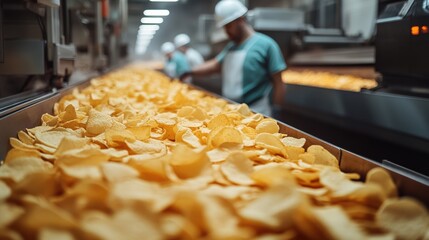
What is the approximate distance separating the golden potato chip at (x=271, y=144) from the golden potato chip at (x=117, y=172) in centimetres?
50

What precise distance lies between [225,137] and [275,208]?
516 millimetres

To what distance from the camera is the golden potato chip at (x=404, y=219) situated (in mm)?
783

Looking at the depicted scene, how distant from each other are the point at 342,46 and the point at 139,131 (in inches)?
194

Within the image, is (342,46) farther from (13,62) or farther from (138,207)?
(138,207)

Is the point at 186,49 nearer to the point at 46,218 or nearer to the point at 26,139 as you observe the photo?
the point at 26,139

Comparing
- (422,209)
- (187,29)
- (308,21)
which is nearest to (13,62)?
(422,209)

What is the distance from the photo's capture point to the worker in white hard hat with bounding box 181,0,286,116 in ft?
10.8

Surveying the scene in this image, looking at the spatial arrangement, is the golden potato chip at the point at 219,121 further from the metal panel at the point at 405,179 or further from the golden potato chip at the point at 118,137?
the metal panel at the point at 405,179

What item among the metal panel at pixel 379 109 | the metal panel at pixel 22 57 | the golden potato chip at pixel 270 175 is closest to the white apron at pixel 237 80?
the metal panel at pixel 379 109

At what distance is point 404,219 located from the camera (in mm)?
795

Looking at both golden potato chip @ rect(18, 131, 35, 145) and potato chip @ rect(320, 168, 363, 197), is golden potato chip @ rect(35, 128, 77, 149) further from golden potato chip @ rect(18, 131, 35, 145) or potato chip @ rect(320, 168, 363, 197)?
potato chip @ rect(320, 168, 363, 197)

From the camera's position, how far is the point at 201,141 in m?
1.35

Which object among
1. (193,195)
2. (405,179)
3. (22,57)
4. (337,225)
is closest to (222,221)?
(193,195)

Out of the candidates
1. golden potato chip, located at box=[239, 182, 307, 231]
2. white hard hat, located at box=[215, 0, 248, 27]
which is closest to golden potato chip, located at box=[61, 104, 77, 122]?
golden potato chip, located at box=[239, 182, 307, 231]
